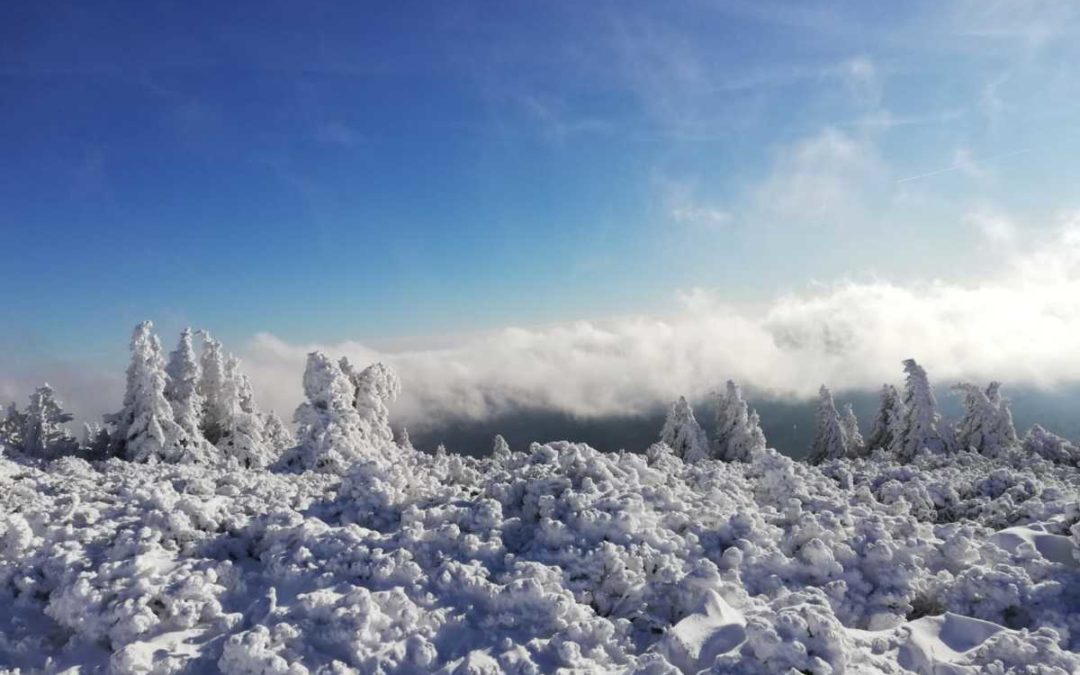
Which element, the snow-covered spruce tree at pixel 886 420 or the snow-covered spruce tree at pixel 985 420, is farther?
the snow-covered spruce tree at pixel 886 420

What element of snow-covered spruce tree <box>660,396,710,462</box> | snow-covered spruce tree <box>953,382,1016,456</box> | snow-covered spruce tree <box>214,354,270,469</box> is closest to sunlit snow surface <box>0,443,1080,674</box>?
snow-covered spruce tree <box>214,354,270,469</box>

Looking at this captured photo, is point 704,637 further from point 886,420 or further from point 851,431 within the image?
point 851,431

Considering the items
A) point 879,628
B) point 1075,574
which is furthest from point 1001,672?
point 1075,574

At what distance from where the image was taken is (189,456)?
2728cm

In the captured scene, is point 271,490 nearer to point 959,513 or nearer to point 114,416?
point 959,513

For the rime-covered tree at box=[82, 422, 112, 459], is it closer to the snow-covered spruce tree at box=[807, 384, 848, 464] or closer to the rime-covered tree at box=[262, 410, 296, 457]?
the rime-covered tree at box=[262, 410, 296, 457]

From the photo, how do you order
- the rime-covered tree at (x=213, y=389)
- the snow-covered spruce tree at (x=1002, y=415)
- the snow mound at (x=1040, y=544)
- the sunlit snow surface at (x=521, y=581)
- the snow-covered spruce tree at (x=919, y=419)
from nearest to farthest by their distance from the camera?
the sunlit snow surface at (x=521, y=581)
the snow mound at (x=1040, y=544)
the rime-covered tree at (x=213, y=389)
the snow-covered spruce tree at (x=1002, y=415)
the snow-covered spruce tree at (x=919, y=419)

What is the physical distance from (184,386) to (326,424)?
9.96 metres

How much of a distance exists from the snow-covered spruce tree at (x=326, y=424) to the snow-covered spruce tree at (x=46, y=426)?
36.9 feet

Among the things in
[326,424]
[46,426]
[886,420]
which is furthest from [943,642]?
[886,420]

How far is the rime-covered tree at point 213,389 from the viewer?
1294 inches

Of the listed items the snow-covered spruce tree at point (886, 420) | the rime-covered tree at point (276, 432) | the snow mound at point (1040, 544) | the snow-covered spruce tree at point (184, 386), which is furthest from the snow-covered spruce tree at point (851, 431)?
the snow-covered spruce tree at point (184, 386)

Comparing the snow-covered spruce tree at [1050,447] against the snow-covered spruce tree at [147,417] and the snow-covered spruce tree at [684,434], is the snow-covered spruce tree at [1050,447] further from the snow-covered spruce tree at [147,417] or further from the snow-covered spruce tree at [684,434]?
the snow-covered spruce tree at [147,417]

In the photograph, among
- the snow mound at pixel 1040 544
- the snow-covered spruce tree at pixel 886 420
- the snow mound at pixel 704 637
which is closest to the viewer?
the snow mound at pixel 704 637
